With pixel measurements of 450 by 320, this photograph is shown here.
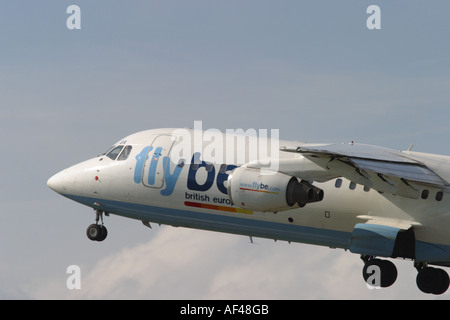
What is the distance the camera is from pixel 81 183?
29.6 metres

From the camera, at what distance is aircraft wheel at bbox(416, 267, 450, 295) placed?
25.9 m

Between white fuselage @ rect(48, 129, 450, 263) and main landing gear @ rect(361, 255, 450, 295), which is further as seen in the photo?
main landing gear @ rect(361, 255, 450, 295)

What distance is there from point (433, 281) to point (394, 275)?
166 cm

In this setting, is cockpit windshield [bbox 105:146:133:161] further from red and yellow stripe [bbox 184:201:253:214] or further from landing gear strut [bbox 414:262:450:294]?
landing gear strut [bbox 414:262:450:294]

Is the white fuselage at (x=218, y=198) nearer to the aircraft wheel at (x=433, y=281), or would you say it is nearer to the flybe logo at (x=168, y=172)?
the flybe logo at (x=168, y=172)

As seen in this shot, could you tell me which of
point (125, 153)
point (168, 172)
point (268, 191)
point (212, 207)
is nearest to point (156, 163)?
point (168, 172)

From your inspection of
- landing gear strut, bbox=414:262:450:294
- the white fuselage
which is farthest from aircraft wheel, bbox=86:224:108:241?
landing gear strut, bbox=414:262:450:294

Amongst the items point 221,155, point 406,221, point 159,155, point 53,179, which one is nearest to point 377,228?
point 406,221

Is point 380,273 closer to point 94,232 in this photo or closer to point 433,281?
point 433,281

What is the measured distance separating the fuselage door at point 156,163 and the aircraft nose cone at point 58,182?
3661 mm

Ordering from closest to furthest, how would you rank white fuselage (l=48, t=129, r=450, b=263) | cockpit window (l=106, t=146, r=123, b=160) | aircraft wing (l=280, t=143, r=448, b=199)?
aircraft wing (l=280, t=143, r=448, b=199), white fuselage (l=48, t=129, r=450, b=263), cockpit window (l=106, t=146, r=123, b=160)

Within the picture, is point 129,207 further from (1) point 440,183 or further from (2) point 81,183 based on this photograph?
(1) point 440,183

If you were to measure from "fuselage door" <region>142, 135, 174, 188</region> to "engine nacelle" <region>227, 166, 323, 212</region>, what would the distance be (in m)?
4.12

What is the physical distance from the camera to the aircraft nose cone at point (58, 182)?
99.3ft
